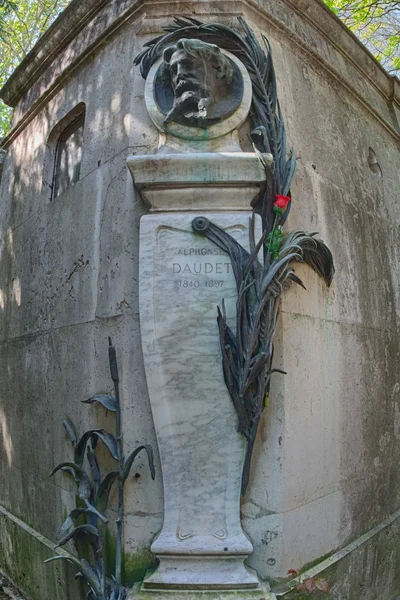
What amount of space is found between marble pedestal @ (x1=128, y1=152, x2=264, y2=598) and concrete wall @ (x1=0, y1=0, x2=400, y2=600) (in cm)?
15

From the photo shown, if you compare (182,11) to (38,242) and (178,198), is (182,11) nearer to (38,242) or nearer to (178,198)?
(178,198)

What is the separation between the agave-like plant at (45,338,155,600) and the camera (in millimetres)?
2867

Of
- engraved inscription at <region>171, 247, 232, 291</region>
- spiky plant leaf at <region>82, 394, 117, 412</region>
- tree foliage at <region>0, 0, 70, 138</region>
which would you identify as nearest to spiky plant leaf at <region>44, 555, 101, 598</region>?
spiky plant leaf at <region>82, 394, 117, 412</region>

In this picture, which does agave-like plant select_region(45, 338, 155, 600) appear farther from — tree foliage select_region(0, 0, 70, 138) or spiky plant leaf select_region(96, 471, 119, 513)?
tree foliage select_region(0, 0, 70, 138)

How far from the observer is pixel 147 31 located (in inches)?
142

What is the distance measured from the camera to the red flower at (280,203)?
121 inches

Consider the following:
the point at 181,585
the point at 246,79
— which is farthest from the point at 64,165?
the point at 181,585

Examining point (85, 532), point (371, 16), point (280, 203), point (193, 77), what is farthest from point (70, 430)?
point (371, 16)

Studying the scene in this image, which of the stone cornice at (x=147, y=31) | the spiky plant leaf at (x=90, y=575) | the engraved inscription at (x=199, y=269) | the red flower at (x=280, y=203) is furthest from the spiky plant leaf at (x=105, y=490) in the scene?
the stone cornice at (x=147, y=31)

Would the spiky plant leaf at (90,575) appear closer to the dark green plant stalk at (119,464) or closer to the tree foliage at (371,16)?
the dark green plant stalk at (119,464)

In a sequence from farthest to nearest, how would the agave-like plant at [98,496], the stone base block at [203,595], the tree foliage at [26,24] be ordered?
the tree foliage at [26,24] → the agave-like plant at [98,496] → the stone base block at [203,595]

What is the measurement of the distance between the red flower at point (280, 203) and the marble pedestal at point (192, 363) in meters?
0.15

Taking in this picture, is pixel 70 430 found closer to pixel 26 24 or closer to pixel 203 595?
pixel 203 595

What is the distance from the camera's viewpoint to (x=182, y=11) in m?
3.61
